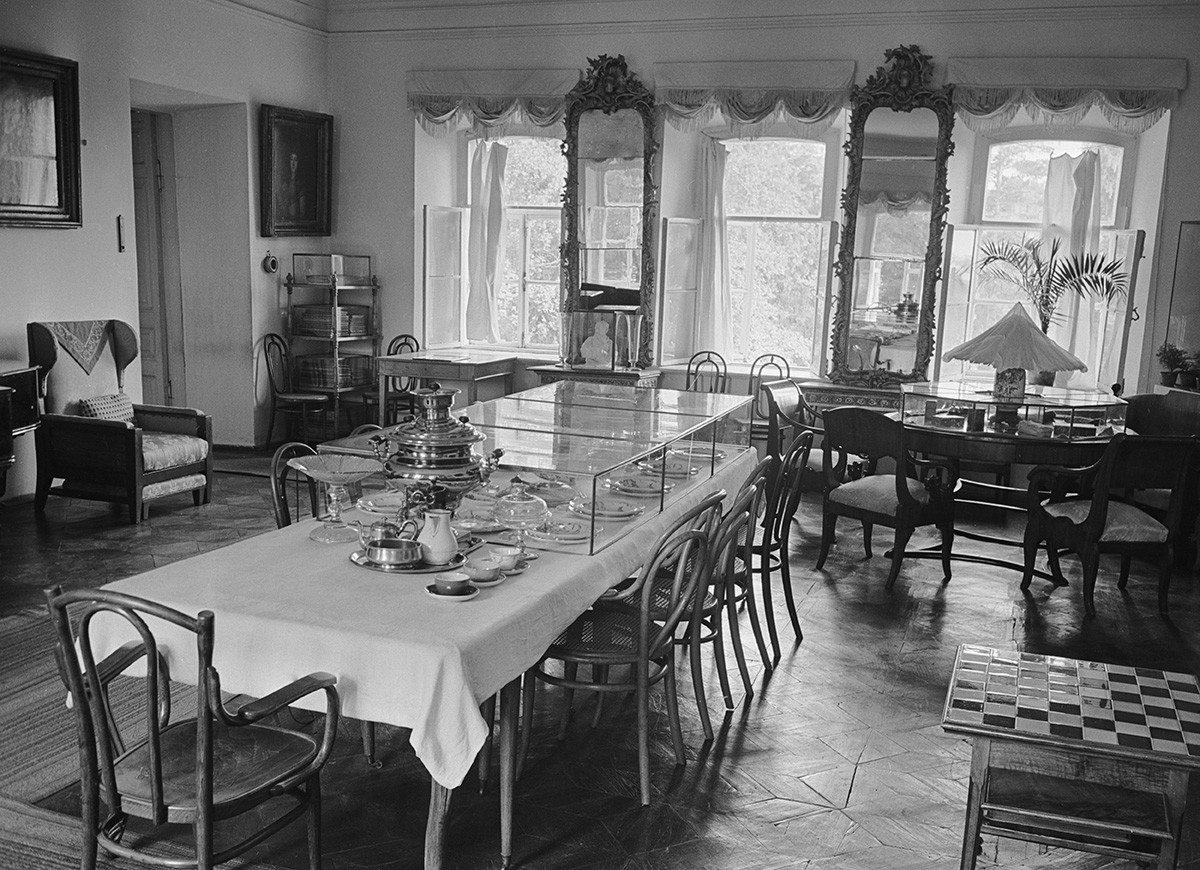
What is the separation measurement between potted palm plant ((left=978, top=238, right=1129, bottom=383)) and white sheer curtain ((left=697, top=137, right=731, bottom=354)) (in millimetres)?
2205

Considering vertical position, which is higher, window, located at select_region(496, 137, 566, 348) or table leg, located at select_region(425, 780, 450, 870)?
window, located at select_region(496, 137, 566, 348)

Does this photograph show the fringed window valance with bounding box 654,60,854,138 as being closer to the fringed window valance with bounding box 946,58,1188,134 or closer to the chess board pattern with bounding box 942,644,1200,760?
the fringed window valance with bounding box 946,58,1188,134

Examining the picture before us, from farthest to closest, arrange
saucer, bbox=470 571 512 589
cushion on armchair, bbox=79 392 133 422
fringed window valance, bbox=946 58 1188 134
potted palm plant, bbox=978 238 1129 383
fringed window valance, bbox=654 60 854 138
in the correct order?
fringed window valance, bbox=654 60 854 138
potted palm plant, bbox=978 238 1129 383
fringed window valance, bbox=946 58 1188 134
cushion on armchair, bbox=79 392 133 422
saucer, bbox=470 571 512 589

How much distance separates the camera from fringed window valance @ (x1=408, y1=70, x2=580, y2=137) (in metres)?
9.56

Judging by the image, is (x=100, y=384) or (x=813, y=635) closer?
(x=813, y=635)

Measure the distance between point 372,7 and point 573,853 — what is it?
861 cm

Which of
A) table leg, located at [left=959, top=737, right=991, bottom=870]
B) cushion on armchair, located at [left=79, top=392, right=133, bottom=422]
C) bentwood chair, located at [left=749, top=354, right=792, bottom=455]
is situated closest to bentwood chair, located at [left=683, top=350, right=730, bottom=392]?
bentwood chair, located at [left=749, top=354, right=792, bottom=455]

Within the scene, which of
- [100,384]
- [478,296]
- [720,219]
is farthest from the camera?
[478,296]

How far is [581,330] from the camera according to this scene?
9539 millimetres

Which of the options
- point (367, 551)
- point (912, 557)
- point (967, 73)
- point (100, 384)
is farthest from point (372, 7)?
point (367, 551)

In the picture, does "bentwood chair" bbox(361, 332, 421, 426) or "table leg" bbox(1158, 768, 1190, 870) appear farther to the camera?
"bentwood chair" bbox(361, 332, 421, 426)

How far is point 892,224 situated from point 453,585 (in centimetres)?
669

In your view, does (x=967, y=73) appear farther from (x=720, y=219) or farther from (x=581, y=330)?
(x=581, y=330)

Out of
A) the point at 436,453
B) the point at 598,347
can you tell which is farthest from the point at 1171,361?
the point at 436,453
